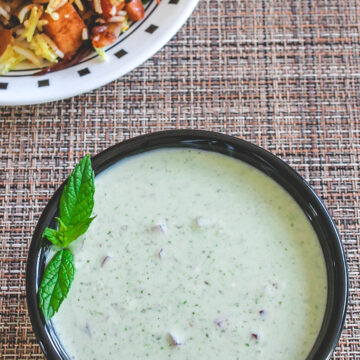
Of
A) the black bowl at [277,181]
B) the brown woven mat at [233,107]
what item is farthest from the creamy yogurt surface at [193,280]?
the brown woven mat at [233,107]

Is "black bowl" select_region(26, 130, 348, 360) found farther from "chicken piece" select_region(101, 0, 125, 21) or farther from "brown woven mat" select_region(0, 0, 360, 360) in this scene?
"chicken piece" select_region(101, 0, 125, 21)

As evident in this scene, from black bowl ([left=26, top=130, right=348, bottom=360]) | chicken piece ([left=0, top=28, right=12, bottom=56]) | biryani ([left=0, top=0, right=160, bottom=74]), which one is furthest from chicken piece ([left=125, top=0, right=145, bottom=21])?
black bowl ([left=26, top=130, right=348, bottom=360])

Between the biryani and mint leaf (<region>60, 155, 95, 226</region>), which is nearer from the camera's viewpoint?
mint leaf (<region>60, 155, 95, 226</region>)

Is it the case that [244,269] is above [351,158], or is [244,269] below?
below

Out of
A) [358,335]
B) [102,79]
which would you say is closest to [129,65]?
[102,79]

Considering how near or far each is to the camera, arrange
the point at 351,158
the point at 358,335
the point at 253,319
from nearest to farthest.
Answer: the point at 253,319 < the point at 358,335 < the point at 351,158

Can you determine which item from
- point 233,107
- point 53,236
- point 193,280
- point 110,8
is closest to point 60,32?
point 110,8

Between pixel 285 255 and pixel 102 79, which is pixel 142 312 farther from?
pixel 102 79
